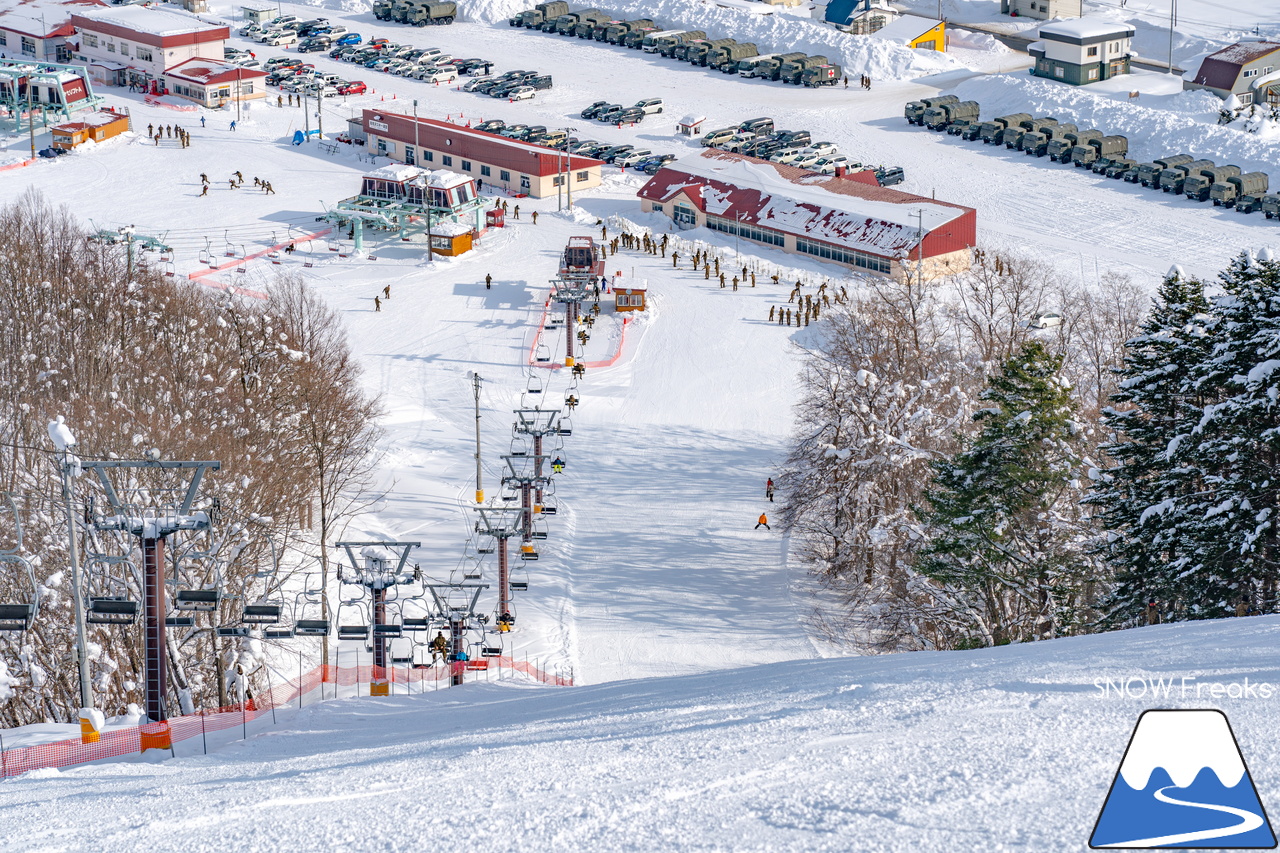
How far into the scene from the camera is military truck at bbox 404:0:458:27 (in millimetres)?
102938

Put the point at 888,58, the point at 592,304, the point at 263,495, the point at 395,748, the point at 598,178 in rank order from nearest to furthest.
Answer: the point at 395,748, the point at 263,495, the point at 592,304, the point at 598,178, the point at 888,58

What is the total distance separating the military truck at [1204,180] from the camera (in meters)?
67.6

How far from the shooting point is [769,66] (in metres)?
91.4

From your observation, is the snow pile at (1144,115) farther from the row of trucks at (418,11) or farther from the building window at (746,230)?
the row of trucks at (418,11)

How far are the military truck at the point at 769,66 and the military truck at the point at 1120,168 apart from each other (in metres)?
24.7

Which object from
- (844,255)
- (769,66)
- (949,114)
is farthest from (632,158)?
(769,66)

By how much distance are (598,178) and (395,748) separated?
52725 mm

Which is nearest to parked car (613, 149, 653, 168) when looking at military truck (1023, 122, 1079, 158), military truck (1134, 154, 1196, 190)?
military truck (1023, 122, 1079, 158)

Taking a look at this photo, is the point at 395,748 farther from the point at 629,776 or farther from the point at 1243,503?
the point at 1243,503

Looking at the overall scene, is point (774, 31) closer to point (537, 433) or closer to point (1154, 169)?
point (1154, 169)

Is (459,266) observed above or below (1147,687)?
below

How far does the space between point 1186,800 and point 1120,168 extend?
62371 millimetres

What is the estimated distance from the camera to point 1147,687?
18812 millimetres

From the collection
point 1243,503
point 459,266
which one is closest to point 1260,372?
point 1243,503
